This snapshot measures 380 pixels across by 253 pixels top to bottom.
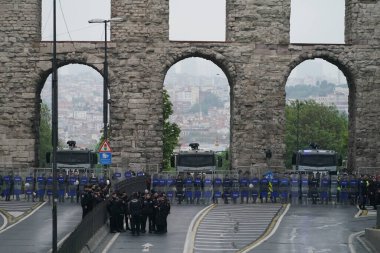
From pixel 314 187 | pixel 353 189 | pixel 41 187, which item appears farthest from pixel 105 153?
pixel 353 189

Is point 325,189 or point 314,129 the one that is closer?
point 325,189

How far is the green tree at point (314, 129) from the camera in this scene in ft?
546

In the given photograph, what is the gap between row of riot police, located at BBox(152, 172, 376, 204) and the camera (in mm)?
61219

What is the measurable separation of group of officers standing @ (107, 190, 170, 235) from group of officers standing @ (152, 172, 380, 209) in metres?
13.1

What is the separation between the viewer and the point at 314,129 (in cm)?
16975

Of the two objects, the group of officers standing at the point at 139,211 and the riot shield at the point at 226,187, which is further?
the riot shield at the point at 226,187

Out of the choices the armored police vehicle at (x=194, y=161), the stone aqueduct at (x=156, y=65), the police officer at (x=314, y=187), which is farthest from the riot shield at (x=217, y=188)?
the stone aqueduct at (x=156, y=65)

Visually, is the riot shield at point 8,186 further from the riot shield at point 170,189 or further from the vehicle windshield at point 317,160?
the vehicle windshield at point 317,160

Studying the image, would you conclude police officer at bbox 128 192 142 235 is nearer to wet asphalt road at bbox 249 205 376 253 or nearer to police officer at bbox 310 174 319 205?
wet asphalt road at bbox 249 205 376 253

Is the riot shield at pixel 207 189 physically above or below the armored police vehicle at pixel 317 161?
below

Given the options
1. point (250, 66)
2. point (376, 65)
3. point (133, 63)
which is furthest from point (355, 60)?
point (133, 63)

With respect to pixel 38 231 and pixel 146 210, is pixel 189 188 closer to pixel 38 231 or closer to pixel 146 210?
pixel 146 210

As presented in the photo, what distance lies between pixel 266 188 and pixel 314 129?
109 m

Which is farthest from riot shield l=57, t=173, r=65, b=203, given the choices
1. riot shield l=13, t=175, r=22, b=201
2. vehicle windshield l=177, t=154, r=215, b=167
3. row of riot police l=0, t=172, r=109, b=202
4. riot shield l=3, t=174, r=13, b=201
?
vehicle windshield l=177, t=154, r=215, b=167
